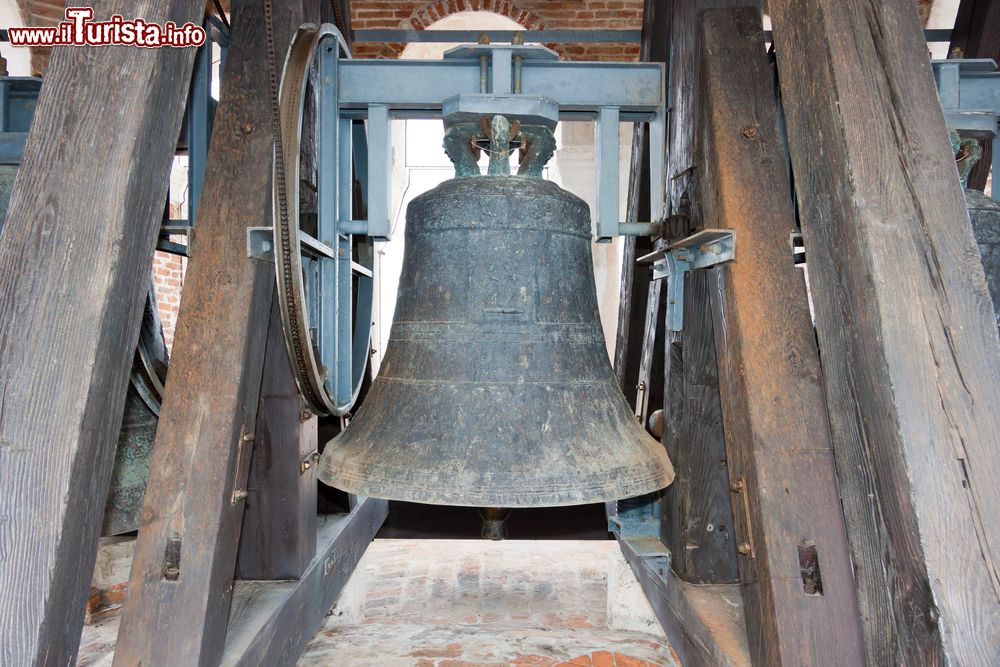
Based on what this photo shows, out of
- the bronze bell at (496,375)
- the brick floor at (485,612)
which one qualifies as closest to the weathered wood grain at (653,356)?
the bronze bell at (496,375)

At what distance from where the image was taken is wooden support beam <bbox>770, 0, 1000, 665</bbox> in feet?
3.71

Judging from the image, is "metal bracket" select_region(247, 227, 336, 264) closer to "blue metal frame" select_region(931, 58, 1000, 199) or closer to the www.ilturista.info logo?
the www.ilturista.info logo

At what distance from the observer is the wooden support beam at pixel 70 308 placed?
1186 millimetres

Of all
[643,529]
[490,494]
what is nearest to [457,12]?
[643,529]

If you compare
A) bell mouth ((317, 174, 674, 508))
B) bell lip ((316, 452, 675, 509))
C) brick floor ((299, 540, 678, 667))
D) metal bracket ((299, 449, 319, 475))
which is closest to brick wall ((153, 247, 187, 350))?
brick floor ((299, 540, 678, 667))

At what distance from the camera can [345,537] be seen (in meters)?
2.79

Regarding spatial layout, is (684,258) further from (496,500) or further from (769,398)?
(496,500)

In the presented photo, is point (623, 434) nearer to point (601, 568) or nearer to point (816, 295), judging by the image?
point (816, 295)

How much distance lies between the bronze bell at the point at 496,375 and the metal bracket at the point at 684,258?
287mm

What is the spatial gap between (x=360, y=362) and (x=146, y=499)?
93 centimetres

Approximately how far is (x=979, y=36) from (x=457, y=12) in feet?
10.6

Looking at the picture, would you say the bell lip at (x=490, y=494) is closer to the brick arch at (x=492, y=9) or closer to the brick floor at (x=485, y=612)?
the brick floor at (x=485, y=612)

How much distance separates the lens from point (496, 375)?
1526 millimetres

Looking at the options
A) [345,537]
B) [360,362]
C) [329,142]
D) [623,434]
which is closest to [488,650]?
[345,537]
